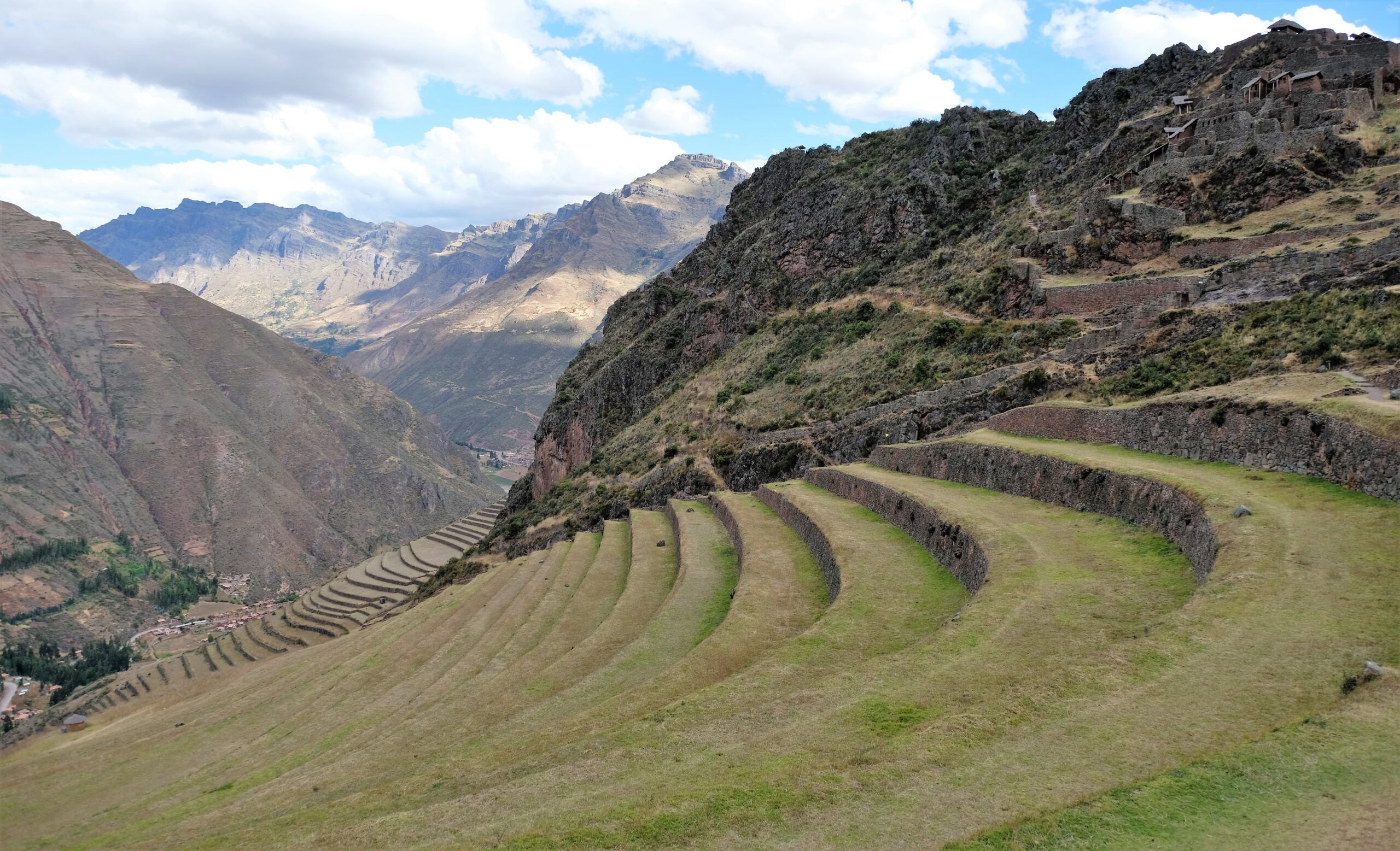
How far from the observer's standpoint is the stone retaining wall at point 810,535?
2089 cm

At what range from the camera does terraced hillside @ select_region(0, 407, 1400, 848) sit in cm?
834

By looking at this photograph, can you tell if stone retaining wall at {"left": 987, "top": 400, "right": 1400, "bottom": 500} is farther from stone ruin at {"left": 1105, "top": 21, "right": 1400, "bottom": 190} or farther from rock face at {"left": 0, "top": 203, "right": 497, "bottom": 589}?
rock face at {"left": 0, "top": 203, "right": 497, "bottom": 589}

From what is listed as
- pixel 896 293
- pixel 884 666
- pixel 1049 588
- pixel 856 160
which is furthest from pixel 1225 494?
pixel 856 160

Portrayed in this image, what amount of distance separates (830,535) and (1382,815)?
635 inches

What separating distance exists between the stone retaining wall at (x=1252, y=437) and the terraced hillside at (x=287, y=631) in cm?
5706

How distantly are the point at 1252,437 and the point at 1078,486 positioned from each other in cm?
375

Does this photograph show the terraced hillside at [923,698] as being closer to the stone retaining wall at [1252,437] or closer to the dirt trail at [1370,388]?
the stone retaining wall at [1252,437]

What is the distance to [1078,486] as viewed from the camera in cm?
2041

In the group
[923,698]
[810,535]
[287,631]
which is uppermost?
[810,535]

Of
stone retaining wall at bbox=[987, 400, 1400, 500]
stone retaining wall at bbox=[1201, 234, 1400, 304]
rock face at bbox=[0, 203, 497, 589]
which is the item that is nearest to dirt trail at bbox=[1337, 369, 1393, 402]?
stone retaining wall at bbox=[987, 400, 1400, 500]

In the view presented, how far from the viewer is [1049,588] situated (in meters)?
14.9

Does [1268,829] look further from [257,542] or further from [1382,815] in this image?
[257,542]

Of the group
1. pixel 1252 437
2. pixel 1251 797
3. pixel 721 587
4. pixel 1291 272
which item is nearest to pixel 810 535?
pixel 721 587

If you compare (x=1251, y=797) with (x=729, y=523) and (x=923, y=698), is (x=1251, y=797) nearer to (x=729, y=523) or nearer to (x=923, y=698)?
(x=923, y=698)
